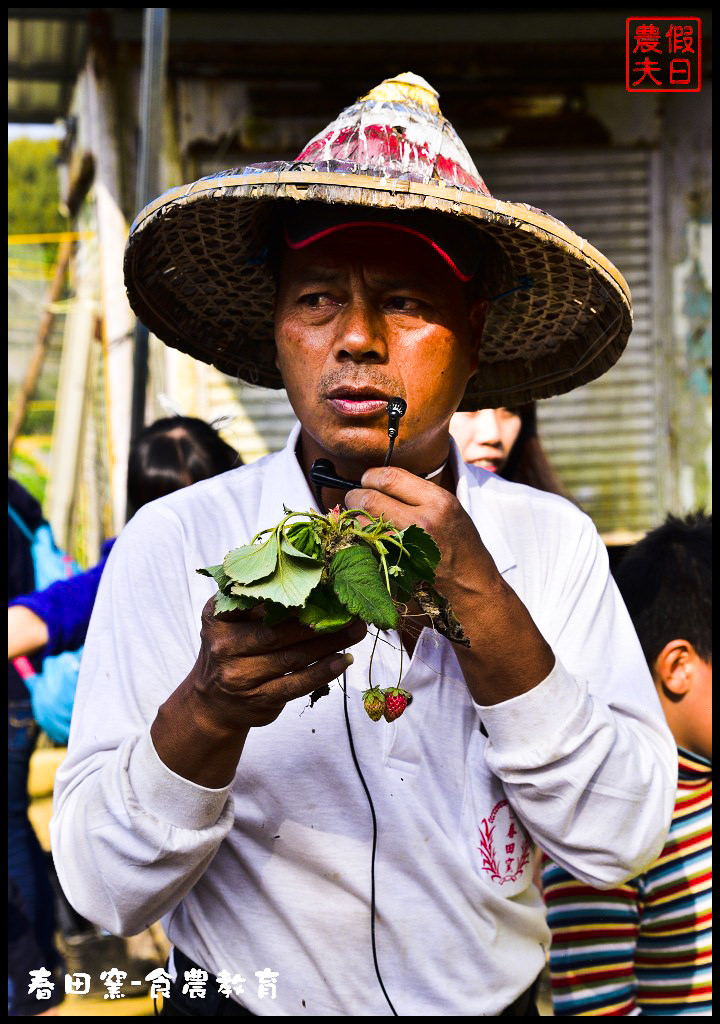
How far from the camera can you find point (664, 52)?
4.94m

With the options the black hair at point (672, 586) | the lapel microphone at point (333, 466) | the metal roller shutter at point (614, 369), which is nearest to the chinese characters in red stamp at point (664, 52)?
the metal roller shutter at point (614, 369)

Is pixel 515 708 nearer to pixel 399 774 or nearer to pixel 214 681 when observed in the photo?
pixel 399 774

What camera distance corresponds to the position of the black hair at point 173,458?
3625mm

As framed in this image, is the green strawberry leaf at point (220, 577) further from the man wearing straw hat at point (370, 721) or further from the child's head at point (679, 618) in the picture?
the child's head at point (679, 618)

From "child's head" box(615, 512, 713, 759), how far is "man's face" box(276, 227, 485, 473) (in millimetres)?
1130

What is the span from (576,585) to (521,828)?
1.41 feet

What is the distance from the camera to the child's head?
274 centimetres

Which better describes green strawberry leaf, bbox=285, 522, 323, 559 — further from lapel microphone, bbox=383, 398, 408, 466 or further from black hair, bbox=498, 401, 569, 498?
black hair, bbox=498, 401, 569, 498

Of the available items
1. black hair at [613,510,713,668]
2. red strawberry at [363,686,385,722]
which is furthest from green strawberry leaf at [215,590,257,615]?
black hair at [613,510,713,668]

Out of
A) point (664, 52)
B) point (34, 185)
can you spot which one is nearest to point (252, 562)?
point (664, 52)

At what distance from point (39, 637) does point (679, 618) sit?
2.07 meters

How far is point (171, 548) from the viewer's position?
1.88m

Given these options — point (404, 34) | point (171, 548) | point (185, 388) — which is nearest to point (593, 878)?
point (171, 548)

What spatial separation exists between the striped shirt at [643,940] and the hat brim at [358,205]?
42.9 inches
